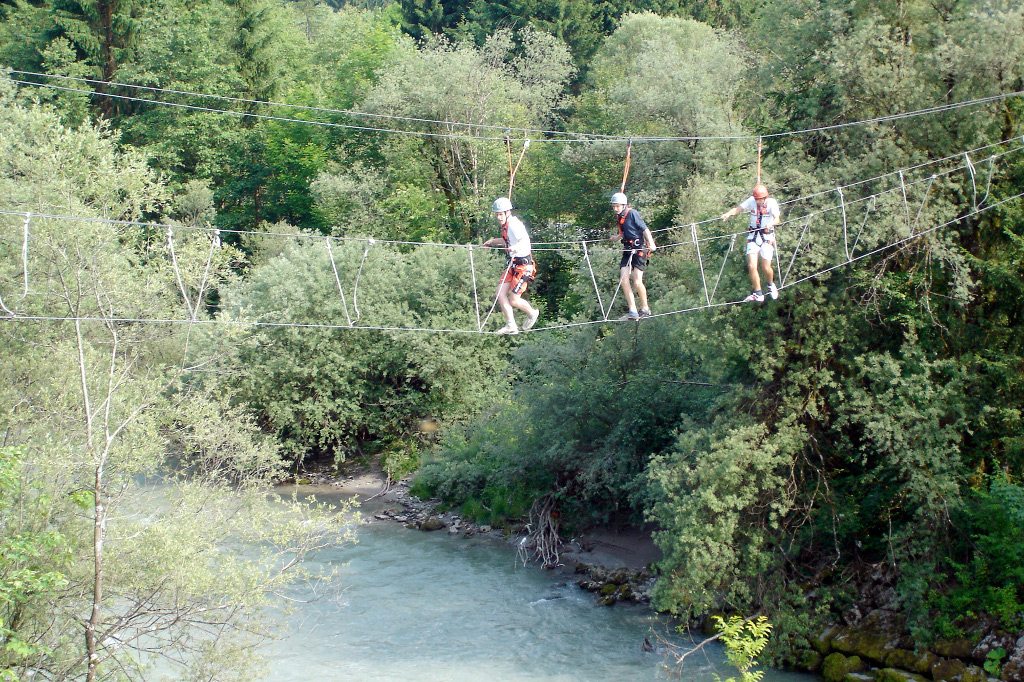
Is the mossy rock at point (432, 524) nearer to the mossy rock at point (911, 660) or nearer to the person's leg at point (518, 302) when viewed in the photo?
the mossy rock at point (911, 660)

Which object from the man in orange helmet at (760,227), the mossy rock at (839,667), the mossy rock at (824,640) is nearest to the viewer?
the man in orange helmet at (760,227)

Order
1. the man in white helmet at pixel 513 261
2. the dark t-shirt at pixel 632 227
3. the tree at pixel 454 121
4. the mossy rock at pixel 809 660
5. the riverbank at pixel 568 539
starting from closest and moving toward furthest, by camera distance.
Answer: the man in white helmet at pixel 513 261 < the dark t-shirt at pixel 632 227 < the mossy rock at pixel 809 660 < the riverbank at pixel 568 539 < the tree at pixel 454 121

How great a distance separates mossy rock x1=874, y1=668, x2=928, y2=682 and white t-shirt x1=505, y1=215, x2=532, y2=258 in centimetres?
898

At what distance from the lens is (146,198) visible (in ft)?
65.8

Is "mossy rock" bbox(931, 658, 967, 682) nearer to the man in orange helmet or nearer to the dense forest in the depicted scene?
the dense forest

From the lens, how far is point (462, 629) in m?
19.0

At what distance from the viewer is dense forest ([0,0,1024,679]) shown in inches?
555

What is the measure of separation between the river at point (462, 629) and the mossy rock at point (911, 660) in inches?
53.8

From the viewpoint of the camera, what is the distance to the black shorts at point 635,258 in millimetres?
14227

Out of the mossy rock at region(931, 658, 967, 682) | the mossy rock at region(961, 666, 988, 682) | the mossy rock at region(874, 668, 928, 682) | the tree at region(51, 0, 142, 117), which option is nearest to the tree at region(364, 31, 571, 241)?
the tree at region(51, 0, 142, 117)

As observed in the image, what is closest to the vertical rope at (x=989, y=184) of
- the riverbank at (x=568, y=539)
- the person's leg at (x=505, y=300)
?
the person's leg at (x=505, y=300)

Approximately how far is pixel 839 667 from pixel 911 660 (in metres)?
1.11

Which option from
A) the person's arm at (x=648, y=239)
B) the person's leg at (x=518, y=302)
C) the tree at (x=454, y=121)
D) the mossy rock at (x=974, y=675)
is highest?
the tree at (x=454, y=121)

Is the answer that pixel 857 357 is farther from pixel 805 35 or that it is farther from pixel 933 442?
pixel 805 35
